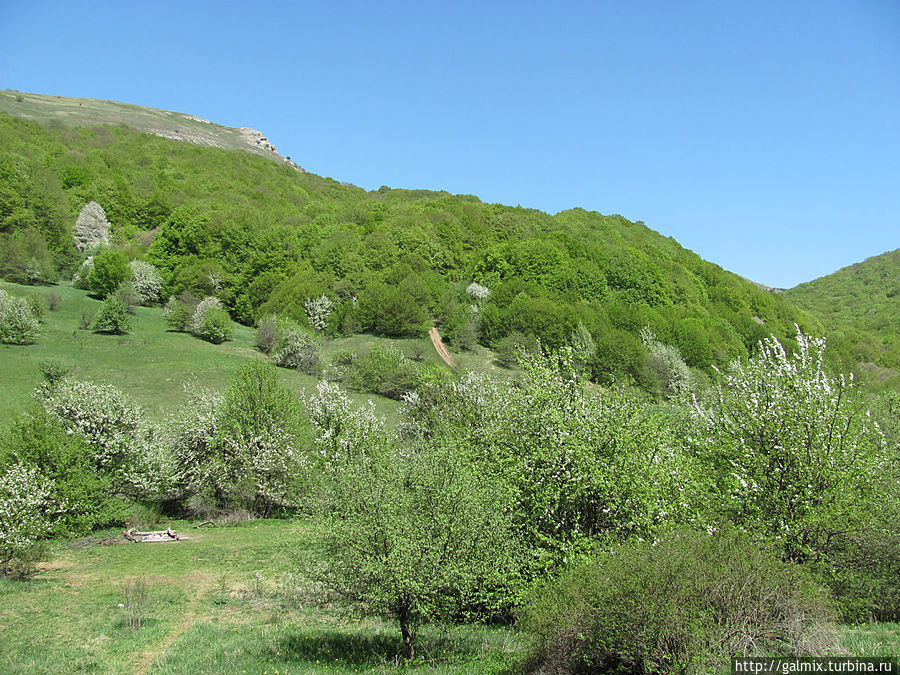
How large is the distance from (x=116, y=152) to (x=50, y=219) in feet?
158

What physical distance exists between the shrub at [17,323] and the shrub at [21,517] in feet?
111

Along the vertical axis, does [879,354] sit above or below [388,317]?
above

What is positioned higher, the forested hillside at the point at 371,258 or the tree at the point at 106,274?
the forested hillside at the point at 371,258

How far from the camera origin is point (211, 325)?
213 ft

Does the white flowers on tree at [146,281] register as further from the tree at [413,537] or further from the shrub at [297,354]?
the tree at [413,537]

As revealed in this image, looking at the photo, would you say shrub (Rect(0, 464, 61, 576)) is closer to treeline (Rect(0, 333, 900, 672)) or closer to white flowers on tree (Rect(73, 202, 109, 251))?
treeline (Rect(0, 333, 900, 672))

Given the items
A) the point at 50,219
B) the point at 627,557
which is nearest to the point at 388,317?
the point at 50,219

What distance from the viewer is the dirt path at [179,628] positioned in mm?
11719

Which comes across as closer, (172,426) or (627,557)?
(627,557)

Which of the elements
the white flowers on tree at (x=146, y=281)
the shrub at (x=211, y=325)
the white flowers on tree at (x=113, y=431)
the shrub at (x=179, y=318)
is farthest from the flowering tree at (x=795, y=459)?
the white flowers on tree at (x=146, y=281)

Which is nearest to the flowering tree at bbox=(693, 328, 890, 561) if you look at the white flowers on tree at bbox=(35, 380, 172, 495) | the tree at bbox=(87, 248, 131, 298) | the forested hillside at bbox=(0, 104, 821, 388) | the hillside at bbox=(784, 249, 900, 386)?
the white flowers on tree at bbox=(35, 380, 172, 495)

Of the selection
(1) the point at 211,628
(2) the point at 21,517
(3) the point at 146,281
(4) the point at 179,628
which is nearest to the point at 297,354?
(3) the point at 146,281

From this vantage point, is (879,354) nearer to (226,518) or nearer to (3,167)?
(226,518)

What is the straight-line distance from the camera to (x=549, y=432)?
597 inches
